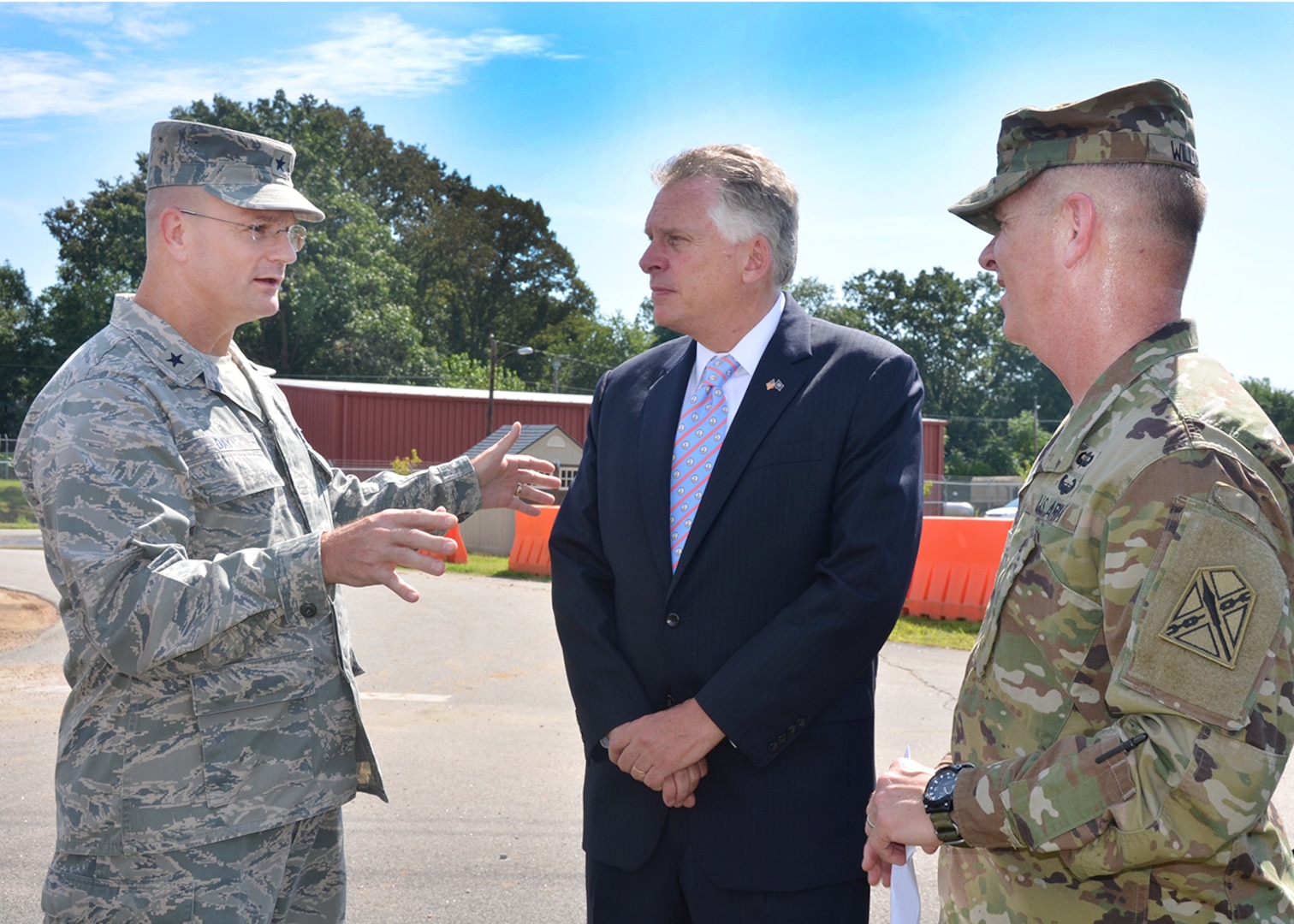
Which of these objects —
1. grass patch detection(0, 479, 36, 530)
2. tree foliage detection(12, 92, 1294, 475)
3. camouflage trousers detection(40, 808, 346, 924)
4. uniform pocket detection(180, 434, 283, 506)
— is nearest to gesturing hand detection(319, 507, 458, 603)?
uniform pocket detection(180, 434, 283, 506)

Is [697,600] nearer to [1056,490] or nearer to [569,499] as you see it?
[569,499]

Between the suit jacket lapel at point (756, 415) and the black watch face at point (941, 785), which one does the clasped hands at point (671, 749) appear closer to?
the suit jacket lapel at point (756, 415)

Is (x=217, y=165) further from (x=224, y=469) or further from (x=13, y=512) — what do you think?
(x=13, y=512)

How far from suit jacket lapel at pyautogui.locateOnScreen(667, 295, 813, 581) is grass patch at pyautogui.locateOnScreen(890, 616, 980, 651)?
834cm

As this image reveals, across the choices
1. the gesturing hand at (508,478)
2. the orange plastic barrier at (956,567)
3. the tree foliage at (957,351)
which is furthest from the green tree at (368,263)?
the gesturing hand at (508,478)

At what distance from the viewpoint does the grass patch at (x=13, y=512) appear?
102 ft

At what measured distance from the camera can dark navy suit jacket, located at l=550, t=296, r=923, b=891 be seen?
2.74m

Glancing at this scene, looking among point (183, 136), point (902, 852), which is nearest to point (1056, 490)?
point (902, 852)

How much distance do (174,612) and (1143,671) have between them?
2035 millimetres

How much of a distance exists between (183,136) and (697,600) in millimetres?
1963

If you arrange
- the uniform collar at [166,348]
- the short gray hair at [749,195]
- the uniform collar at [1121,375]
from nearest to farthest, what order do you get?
the uniform collar at [1121,375], the uniform collar at [166,348], the short gray hair at [749,195]

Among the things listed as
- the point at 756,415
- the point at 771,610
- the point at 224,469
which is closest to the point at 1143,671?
the point at 771,610

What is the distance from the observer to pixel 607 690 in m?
2.96

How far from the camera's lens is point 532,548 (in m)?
18.3
